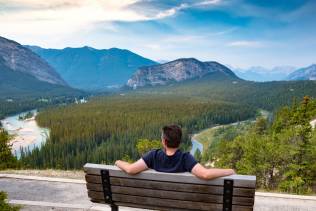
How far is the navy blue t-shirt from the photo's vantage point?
4422 millimetres

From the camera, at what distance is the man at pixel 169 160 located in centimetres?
435

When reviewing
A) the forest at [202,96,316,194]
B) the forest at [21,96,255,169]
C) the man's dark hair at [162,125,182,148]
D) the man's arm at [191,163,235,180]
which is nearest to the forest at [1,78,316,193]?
the forest at [21,96,255,169]

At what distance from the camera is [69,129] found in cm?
9131

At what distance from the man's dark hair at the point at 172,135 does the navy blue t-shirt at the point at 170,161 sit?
7.5 inches

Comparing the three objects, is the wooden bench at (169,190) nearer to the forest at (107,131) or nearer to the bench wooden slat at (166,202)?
the bench wooden slat at (166,202)

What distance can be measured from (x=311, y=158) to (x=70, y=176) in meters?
15.7

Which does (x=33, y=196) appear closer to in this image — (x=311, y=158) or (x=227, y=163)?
(x=311, y=158)

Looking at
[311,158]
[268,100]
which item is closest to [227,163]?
[311,158]

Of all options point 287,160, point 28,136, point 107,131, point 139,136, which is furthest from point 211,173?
point 28,136

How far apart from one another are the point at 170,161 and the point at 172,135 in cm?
43

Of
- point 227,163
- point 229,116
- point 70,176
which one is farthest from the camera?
point 229,116

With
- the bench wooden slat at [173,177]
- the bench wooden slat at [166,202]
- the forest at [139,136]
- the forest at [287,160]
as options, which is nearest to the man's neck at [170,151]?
the bench wooden slat at [173,177]

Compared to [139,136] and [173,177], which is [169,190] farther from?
[139,136]

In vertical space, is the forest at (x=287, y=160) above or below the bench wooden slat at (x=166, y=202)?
below
